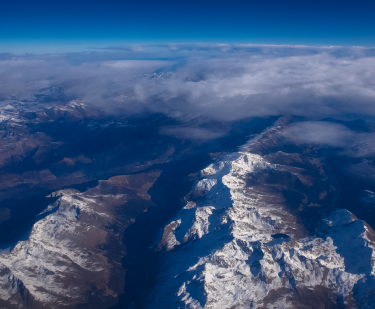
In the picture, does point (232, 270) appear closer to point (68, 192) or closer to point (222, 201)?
point (222, 201)

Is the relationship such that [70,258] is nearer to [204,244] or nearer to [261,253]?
[204,244]

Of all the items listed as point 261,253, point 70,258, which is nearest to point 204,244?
point 261,253

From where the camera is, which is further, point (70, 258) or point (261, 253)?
point (70, 258)

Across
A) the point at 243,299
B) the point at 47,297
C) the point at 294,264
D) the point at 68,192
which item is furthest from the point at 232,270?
the point at 68,192

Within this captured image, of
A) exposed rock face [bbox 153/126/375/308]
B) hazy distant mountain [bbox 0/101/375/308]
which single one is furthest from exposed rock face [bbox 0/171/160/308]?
exposed rock face [bbox 153/126/375/308]

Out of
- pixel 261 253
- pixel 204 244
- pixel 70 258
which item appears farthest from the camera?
pixel 70 258

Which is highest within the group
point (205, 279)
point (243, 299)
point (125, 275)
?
point (205, 279)
